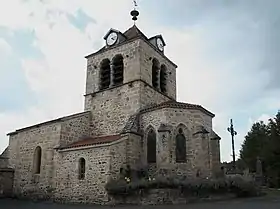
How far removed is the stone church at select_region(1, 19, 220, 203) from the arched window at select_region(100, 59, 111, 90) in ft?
0.25

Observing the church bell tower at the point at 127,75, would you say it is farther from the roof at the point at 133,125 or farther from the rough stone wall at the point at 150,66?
the roof at the point at 133,125

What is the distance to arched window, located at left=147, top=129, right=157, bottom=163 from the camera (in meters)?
20.9

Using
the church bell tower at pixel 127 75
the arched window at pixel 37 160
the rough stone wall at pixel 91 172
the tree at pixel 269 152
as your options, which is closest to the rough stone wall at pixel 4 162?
the arched window at pixel 37 160

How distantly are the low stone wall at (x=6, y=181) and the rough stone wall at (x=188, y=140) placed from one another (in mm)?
10900

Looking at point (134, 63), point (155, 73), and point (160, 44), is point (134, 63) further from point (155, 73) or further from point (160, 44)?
point (160, 44)

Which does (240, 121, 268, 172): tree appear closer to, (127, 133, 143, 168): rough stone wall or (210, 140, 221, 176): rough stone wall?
(210, 140, 221, 176): rough stone wall

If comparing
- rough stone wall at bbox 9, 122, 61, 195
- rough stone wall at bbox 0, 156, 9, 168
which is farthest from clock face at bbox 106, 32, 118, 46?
rough stone wall at bbox 0, 156, 9, 168

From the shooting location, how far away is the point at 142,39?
25.2 m

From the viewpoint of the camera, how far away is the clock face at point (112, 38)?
87.5 ft

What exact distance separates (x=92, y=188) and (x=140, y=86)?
309 inches

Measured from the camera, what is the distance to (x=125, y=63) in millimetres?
25281

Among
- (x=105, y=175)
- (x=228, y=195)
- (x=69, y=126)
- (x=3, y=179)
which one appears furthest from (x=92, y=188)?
(x=3, y=179)

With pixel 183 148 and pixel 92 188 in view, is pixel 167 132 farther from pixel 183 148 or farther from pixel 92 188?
pixel 92 188

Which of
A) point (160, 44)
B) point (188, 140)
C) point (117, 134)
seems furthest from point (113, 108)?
point (160, 44)
